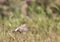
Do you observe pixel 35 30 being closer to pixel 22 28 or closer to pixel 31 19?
pixel 22 28

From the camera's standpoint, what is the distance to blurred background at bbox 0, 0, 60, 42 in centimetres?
643

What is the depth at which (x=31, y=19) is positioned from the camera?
25.1ft

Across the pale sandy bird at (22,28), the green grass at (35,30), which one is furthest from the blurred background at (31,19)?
the pale sandy bird at (22,28)

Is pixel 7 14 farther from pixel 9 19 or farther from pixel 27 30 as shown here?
pixel 27 30

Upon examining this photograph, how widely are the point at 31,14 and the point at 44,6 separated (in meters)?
0.62

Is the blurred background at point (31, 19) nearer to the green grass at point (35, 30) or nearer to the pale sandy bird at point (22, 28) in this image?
A: the green grass at point (35, 30)

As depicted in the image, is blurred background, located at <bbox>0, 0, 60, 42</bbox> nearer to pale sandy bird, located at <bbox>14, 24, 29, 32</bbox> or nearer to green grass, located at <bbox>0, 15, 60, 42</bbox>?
green grass, located at <bbox>0, 15, 60, 42</bbox>

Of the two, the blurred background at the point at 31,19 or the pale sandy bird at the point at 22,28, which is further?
the pale sandy bird at the point at 22,28

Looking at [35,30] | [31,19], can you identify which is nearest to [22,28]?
[35,30]

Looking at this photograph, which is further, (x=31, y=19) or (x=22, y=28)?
(x=31, y=19)

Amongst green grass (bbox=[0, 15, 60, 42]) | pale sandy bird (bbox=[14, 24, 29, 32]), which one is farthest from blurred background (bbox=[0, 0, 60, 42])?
pale sandy bird (bbox=[14, 24, 29, 32])

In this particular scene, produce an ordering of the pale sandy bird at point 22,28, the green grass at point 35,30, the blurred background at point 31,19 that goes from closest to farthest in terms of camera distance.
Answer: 1. the green grass at point 35,30
2. the blurred background at point 31,19
3. the pale sandy bird at point 22,28

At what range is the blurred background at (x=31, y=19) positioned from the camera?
643 centimetres

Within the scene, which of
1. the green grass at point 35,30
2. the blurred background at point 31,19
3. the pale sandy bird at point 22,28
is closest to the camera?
the green grass at point 35,30
